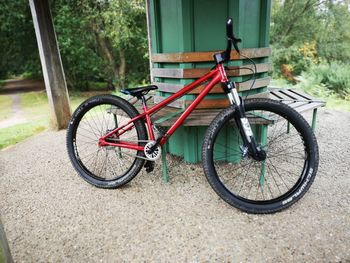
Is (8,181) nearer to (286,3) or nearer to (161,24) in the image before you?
(161,24)

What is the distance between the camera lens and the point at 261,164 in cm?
298

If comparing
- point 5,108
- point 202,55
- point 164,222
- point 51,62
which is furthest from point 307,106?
point 5,108

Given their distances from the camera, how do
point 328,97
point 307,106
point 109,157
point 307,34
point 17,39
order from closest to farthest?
point 307,106
point 109,157
point 328,97
point 307,34
point 17,39

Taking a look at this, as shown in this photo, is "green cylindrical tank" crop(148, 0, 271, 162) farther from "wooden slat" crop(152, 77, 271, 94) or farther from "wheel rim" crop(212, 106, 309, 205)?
"wheel rim" crop(212, 106, 309, 205)

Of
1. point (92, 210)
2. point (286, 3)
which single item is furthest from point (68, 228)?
point (286, 3)

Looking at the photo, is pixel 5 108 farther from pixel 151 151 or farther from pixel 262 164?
pixel 262 164

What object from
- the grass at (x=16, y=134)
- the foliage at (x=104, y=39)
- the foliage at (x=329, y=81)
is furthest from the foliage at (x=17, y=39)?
the foliage at (x=329, y=81)

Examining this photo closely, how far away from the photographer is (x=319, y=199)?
2693 mm

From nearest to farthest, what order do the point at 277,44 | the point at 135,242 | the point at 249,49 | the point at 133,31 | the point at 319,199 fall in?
the point at 135,242 < the point at 319,199 < the point at 249,49 < the point at 133,31 < the point at 277,44

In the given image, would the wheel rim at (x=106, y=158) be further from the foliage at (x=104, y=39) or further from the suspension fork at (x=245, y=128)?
the foliage at (x=104, y=39)

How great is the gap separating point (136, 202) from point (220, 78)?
4.55ft

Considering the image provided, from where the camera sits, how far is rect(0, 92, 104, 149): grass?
573 cm

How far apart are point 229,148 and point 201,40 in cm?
123

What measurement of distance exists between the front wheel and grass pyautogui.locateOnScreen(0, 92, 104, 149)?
3.97m
